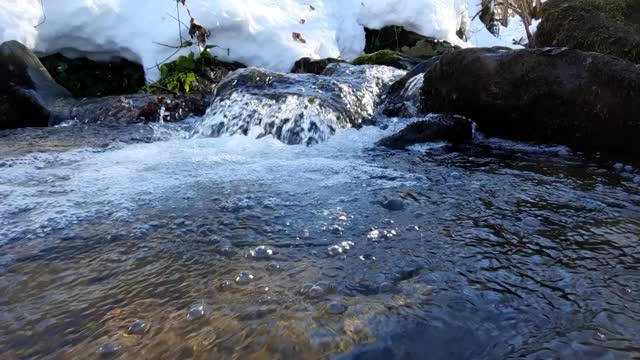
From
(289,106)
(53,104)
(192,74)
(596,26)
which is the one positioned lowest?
(289,106)

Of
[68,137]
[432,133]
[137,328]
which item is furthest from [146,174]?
[432,133]

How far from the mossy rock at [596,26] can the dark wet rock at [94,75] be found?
19.9ft

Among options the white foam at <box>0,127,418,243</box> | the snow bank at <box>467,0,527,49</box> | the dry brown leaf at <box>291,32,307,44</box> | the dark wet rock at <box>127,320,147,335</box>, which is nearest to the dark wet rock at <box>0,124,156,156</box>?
the white foam at <box>0,127,418,243</box>

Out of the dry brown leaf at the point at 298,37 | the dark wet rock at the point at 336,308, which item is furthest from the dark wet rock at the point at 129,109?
the dark wet rock at the point at 336,308

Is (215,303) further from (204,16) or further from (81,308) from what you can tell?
(204,16)

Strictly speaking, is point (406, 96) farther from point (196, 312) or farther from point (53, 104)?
point (53, 104)

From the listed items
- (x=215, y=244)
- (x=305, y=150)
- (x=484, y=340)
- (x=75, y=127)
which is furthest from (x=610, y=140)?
(x=75, y=127)

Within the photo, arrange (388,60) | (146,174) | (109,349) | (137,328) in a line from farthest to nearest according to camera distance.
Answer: (388,60), (146,174), (137,328), (109,349)

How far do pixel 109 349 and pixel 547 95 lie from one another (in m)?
3.74

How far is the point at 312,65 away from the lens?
8.08 meters

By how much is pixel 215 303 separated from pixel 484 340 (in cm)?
93

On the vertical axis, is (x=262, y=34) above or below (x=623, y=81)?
above

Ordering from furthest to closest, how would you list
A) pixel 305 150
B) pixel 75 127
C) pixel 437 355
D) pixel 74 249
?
1. pixel 75 127
2. pixel 305 150
3. pixel 74 249
4. pixel 437 355

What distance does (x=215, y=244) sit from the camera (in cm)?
231
